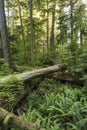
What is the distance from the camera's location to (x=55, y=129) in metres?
5.79

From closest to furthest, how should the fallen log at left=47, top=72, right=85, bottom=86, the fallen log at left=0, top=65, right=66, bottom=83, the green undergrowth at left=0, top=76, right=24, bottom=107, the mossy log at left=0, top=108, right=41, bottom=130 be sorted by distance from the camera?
the mossy log at left=0, top=108, right=41, bottom=130 → the green undergrowth at left=0, top=76, right=24, bottom=107 → the fallen log at left=0, top=65, right=66, bottom=83 → the fallen log at left=47, top=72, right=85, bottom=86

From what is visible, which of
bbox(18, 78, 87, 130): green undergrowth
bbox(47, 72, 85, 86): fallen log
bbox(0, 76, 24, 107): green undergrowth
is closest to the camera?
bbox(18, 78, 87, 130): green undergrowth

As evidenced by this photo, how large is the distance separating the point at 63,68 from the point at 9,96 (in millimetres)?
4238

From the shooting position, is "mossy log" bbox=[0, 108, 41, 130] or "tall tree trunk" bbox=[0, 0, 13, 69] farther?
"tall tree trunk" bbox=[0, 0, 13, 69]

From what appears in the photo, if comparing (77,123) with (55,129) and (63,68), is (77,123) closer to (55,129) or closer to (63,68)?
(55,129)

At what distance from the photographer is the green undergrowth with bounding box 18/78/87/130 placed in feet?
20.8

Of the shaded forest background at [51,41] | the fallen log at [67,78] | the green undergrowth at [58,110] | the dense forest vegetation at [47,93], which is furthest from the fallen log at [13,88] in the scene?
the shaded forest background at [51,41]

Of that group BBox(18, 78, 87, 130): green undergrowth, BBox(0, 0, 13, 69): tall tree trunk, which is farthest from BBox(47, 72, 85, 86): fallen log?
BBox(0, 0, 13, 69): tall tree trunk

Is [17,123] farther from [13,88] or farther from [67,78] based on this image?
[67,78]

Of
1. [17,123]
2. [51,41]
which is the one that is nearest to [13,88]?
[17,123]

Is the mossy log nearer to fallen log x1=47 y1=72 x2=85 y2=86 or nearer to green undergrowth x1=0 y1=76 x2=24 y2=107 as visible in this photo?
green undergrowth x1=0 y1=76 x2=24 y2=107

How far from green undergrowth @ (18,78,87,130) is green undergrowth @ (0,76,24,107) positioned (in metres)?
0.67

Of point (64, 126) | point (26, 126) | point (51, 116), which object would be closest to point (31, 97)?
point (51, 116)

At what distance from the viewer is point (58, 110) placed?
7.16 m
